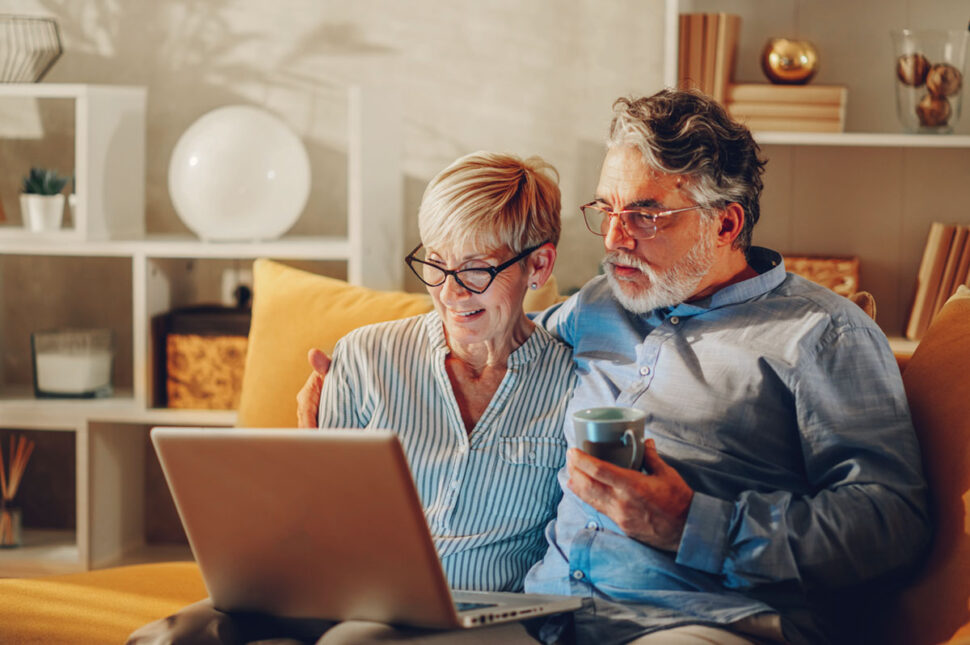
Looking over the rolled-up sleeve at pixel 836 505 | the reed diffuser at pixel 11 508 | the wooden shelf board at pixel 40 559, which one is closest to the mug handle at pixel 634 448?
the rolled-up sleeve at pixel 836 505

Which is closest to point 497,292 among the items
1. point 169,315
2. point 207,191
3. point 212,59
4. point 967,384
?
point 967,384

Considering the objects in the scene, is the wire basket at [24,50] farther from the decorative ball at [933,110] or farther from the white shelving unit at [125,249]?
the decorative ball at [933,110]

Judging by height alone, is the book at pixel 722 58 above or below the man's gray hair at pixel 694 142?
above

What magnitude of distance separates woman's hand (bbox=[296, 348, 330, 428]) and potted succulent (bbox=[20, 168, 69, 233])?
4.14ft

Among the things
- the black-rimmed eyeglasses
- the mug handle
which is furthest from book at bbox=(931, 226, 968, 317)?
the mug handle

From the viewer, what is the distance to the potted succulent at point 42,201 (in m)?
2.64

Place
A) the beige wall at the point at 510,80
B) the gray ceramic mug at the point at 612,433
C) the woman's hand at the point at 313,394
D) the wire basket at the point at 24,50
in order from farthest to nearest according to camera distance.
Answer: the wire basket at the point at 24,50, the beige wall at the point at 510,80, the woman's hand at the point at 313,394, the gray ceramic mug at the point at 612,433

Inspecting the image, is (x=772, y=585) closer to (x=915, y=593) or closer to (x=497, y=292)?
(x=915, y=593)

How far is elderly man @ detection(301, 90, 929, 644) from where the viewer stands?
54.1 inches

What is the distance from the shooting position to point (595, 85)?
2756 millimetres

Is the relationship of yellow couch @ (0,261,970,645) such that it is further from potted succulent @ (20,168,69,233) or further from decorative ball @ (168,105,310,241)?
potted succulent @ (20,168,69,233)

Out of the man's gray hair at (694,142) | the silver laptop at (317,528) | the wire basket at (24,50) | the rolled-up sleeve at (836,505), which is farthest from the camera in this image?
the wire basket at (24,50)

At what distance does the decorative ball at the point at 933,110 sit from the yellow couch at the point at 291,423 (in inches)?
32.6

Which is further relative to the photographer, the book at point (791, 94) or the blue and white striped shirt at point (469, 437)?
the book at point (791, 94)
